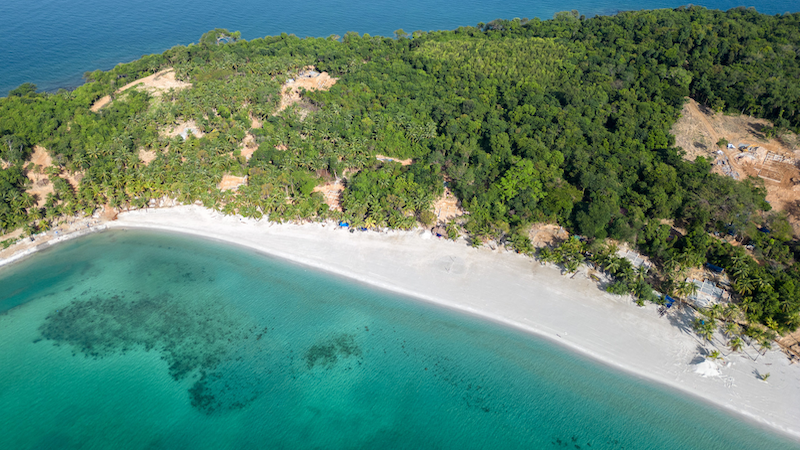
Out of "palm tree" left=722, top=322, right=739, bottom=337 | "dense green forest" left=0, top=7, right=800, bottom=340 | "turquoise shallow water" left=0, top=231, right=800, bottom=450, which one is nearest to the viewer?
"turquoise shallow water" left=0, top=231, right=800, bottom=450

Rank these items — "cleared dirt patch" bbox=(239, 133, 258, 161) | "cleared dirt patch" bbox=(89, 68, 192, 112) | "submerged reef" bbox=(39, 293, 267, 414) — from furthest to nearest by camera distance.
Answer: "cleared dirt patch" bbox=(89, 68, 192, 112), "cleared dirt patch" bbox=(239, 133, 258, 161), "submerged reef" bbox=(39, 293, 267, 414)

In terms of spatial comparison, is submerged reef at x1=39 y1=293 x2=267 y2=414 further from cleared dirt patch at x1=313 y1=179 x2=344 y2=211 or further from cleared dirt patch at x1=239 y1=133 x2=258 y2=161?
cleared dirt patch at x1=239 y1=133 x2=258 y2=161

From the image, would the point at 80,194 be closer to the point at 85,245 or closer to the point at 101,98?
the point at 85,245

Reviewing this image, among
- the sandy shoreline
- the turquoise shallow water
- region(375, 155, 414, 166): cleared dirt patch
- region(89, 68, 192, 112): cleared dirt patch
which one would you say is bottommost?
the turquoise shallow water

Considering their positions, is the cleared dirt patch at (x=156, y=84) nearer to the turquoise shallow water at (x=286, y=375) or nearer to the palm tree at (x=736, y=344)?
the turquoise shallow water at (x=286, y=375)

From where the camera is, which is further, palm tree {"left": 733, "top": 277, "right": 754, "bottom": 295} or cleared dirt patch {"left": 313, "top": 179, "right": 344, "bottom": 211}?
cleared dirt patch {"left": 313, "top": 179, "right": 344, "bottom": 211}

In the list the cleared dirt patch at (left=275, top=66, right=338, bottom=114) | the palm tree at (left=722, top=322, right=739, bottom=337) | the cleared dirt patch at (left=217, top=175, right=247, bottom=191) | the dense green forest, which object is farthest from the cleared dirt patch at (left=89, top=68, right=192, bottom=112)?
the palm tree at (left=722, top=322, right=739, bottom=337)

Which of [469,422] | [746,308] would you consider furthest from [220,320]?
[746,308]

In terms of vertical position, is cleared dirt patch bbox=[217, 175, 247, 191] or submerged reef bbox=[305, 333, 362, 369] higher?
cleared dirt patch bbox=[217, 175, 247, 191]
